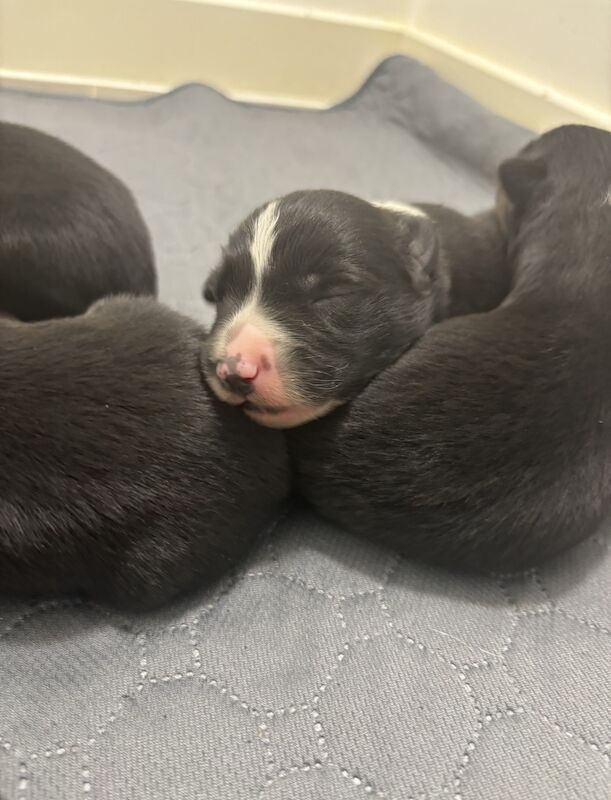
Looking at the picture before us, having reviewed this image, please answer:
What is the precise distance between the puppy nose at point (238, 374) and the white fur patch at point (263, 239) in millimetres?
231

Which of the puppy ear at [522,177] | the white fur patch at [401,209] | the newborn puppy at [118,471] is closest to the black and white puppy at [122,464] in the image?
the newborn puppy at [118,471]

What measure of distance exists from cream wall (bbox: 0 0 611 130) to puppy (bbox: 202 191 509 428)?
1.80 m

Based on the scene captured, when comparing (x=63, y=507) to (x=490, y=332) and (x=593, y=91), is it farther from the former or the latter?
(x=593, y=91)

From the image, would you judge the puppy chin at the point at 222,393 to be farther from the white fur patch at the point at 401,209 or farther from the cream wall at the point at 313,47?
the cream wall at the point at 313,47

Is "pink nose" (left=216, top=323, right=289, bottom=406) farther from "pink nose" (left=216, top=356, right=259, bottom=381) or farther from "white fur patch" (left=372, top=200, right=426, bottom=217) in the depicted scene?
"white fur patch" (left=372, top=200, right=426, bottom=217)

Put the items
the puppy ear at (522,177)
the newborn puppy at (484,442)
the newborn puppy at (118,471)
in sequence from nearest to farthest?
the newborn puppy at (118,471)
the newborn puppy at (484,442)
the puppy ear at (522,177)

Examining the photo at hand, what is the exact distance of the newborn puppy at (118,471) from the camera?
1.31 meters

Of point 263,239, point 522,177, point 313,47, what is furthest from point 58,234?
point 313,47

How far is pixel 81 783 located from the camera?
3.72 ft

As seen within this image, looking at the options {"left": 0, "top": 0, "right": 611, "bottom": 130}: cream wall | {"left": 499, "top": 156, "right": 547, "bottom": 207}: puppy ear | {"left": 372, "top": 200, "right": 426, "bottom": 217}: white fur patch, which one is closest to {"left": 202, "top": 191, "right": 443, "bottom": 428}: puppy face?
{"left": 372, "top": 200, "right": 426, "bottom": 217}: white fur patch

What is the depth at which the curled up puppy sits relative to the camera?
1.42m

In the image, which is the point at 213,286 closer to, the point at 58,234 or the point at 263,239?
the point at 263,239

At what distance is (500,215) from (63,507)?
1.46 meters

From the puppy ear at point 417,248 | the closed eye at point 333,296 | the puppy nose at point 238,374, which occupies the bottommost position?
the puppy nose at point 238,374
